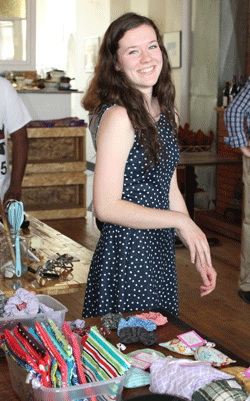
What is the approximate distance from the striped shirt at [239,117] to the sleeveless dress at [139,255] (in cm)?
204

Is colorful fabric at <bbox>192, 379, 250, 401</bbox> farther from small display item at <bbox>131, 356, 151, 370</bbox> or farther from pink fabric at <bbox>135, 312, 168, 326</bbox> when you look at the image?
pink fabric at <bbox>135, 312, 168, 326</bbox>

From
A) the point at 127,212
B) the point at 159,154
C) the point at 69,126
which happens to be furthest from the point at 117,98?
the point at 69,126

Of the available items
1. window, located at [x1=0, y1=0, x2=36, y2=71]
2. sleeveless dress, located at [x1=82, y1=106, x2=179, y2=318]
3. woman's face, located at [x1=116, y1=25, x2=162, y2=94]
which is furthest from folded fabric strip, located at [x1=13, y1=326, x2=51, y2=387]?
window, located at [x1=0, y1=0, x2=36, y2=71]

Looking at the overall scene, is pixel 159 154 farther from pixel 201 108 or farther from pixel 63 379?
pixel 201 108

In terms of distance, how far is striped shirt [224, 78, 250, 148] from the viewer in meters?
3.85

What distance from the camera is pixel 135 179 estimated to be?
186cm

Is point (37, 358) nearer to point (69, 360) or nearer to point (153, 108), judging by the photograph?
point (69, 360)

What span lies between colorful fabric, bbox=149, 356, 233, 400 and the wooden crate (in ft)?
18.4

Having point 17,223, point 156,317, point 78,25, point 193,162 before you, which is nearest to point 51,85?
point 193,162

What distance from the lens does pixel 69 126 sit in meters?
6.82

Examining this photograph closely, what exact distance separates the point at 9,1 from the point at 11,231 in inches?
175

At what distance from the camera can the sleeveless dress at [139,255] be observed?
186cm

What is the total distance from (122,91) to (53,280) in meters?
0.73

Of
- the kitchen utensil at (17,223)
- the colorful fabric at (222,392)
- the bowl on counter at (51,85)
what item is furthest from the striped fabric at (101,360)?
the bowl on counter at (51,85)
